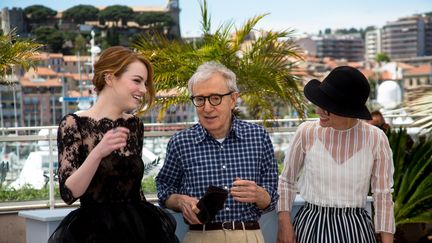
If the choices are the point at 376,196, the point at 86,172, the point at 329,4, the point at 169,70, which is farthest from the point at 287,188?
the point at 329,4

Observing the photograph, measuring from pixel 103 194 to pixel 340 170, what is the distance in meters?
0.94

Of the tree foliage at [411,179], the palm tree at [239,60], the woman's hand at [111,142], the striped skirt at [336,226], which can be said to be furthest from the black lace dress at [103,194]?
the palm tree at [239,60]

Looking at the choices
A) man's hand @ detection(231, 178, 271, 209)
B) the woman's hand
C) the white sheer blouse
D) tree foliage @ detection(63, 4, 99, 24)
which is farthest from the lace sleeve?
tree foliage @ detection(63, 4, 99, 24)

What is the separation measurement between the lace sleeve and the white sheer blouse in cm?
93

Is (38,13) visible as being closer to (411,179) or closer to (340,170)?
(411,179)

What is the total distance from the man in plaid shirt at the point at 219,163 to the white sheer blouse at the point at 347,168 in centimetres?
19

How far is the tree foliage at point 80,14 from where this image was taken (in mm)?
126938

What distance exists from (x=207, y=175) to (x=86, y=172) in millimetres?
595

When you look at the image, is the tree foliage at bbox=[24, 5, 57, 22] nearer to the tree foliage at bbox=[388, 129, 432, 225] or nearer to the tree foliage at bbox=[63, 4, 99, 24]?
the tree foliage at bbox=[63, 4, 99, 24]

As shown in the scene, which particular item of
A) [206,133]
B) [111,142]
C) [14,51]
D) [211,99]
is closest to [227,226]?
[206,133]

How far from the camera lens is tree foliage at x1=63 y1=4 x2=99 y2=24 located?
127 metres

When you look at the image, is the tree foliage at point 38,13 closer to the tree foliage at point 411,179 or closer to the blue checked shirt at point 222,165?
the tree foliage at point 411,179

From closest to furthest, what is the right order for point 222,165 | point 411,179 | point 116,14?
point 222,165 < point 411,179 < point 116,14

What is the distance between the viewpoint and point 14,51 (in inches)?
313
